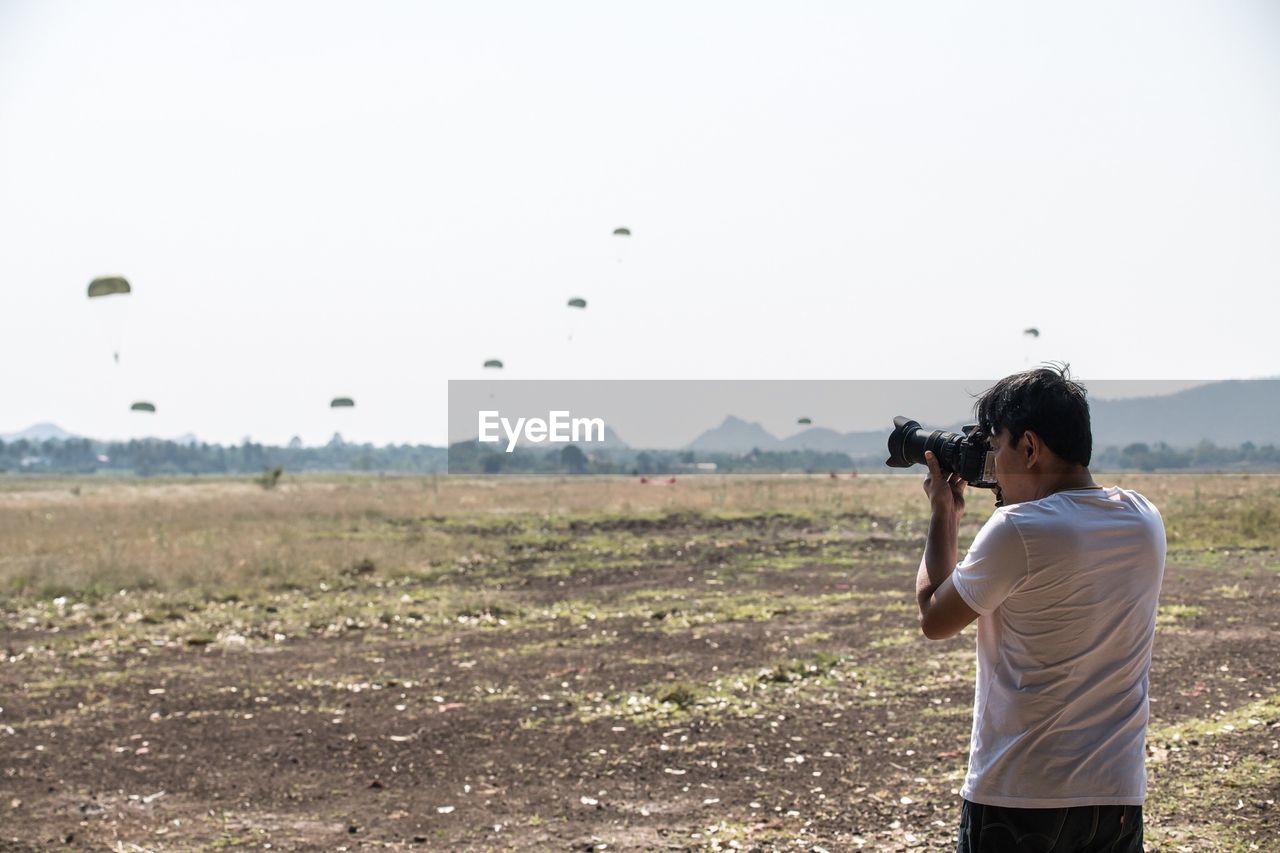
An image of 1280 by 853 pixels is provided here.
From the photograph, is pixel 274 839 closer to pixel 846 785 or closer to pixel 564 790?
pixel 564 790

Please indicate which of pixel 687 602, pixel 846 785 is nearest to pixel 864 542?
pixel 687 602

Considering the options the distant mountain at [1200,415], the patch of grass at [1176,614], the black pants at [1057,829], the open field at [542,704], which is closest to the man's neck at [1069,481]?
the black pants at [1057,829]

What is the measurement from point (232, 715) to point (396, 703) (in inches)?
50.2

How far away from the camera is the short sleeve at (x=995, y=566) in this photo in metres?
2.62

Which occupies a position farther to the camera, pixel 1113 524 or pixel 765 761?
pixel 765 761

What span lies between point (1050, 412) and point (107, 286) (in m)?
24.6

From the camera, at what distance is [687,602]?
14492mm

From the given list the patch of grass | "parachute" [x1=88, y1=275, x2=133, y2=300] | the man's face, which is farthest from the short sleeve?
"parachute" [x1=88, y1=275, x2=133, y2=300]

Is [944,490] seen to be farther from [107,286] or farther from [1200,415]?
[1200,415]

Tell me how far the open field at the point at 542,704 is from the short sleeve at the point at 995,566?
10.3ft

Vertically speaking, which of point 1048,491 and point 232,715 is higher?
point 1048,491

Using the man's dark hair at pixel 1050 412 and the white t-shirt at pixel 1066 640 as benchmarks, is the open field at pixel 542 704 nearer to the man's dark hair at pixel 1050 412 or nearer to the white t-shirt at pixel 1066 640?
the white t-shirt at pixel 1066 640

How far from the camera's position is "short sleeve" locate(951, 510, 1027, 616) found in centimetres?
262

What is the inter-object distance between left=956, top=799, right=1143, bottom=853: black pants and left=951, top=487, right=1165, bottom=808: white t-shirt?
30 millimetres
